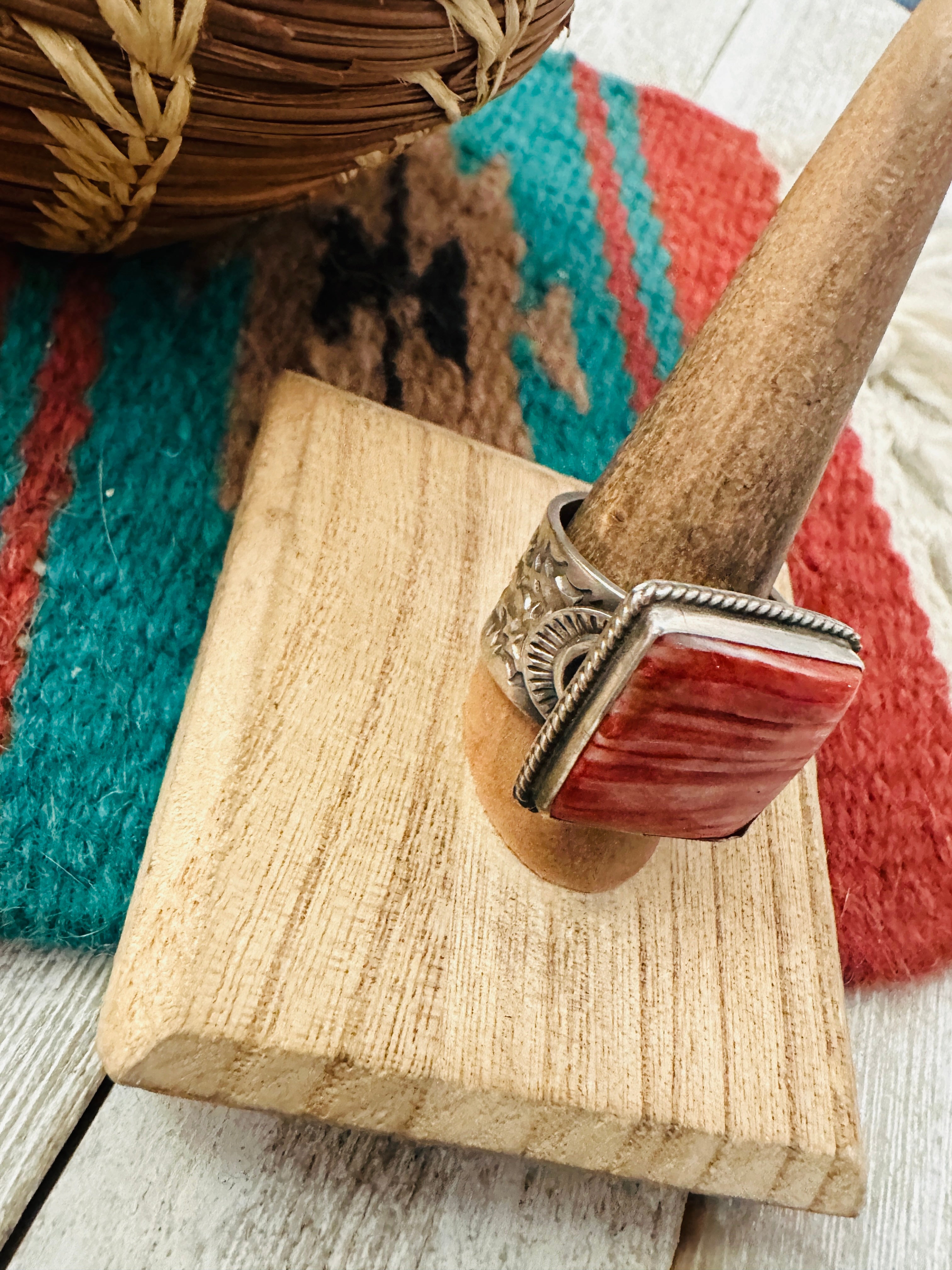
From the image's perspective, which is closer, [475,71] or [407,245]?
[475,71]

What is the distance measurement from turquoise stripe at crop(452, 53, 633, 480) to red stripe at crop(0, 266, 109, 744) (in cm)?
26

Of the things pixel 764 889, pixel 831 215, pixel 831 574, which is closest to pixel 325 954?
pixel 764 889

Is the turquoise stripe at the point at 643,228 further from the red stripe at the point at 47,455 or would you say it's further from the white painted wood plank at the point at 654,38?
the red stripe at the point at 47,455

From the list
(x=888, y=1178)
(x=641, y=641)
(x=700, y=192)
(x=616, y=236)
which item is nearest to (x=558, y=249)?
(x=616, y=236)

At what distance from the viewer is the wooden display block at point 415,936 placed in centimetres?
38

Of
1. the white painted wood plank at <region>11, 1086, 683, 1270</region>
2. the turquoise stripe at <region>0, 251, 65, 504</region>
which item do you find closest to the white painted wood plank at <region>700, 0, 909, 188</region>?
the turquoise stripe at <region>0, 251, 65, 504</region>

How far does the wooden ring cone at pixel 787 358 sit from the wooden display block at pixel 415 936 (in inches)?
3.2

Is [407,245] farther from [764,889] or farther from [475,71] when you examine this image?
[764,889]

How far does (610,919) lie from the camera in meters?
0.45

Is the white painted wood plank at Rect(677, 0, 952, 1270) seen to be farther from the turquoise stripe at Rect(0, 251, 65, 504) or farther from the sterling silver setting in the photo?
the turquoise stripe at Rect(0, 251, 65, 504)

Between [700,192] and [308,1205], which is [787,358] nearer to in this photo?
[308,1205]

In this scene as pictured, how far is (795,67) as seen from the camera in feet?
3.43

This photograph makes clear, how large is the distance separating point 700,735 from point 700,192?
2.12 ft

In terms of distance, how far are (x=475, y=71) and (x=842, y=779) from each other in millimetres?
425
